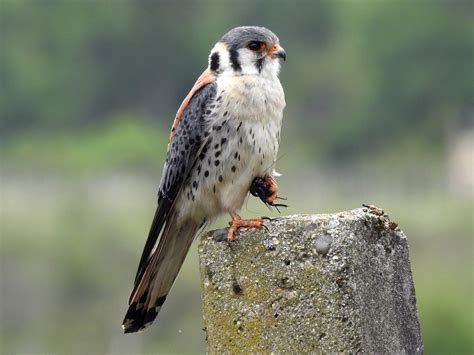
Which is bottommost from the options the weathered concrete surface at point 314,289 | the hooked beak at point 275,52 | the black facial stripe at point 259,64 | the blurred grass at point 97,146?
the weathered concrete surface at point 314,289

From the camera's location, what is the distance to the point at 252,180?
682 cm

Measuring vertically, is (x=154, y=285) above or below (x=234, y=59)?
below

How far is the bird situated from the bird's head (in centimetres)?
2

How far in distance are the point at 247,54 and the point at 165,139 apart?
47.5 meters

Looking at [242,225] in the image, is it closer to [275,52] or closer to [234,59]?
[234,59]

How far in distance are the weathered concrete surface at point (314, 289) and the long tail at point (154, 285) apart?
1.16 meters

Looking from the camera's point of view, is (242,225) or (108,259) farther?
(108,259)

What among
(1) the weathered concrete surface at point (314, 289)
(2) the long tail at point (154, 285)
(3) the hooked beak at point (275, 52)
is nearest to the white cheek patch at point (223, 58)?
(3) the hooked beak at point (275, 52)

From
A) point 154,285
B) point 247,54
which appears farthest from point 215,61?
point 154,285

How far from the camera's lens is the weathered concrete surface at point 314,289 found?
16.6ft

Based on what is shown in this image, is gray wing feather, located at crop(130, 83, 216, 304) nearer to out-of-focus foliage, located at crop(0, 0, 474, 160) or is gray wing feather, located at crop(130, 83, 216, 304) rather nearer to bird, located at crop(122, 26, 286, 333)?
bird, located at crop(122, 26, 286, 333)

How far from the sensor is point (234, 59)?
7215 mm

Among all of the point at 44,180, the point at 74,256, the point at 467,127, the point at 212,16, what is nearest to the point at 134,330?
Result: the point at 74,256

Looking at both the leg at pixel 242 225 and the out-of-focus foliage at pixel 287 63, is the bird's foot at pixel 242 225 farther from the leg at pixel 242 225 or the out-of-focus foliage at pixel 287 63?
the out-of-focus foliage at pixel 287 63
